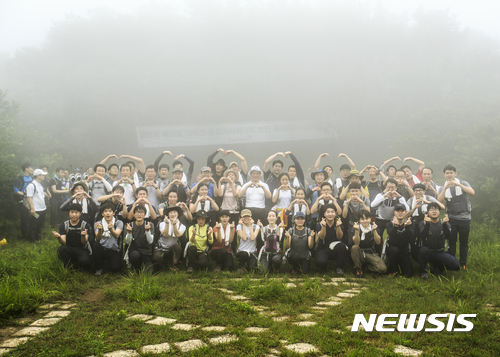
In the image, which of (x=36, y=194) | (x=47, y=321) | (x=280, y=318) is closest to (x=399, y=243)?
(x=280, y=318)

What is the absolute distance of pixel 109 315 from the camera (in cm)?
387

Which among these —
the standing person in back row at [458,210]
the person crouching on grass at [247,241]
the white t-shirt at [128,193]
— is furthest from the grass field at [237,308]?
the white t-shirt at [128,193]

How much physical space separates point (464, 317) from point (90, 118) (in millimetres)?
27942

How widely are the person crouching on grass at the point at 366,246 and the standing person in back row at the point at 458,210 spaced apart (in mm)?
1416

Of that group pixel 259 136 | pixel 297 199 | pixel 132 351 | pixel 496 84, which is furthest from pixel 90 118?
pixel 496 84

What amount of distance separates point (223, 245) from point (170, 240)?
100cm

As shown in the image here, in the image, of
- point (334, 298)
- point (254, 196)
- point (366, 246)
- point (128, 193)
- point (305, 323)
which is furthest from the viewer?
point (254, 196)

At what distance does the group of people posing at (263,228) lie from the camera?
5539mm

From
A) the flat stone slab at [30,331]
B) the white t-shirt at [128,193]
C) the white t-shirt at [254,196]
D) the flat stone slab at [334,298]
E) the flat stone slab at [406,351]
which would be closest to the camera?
the flat stone slab at [406,351]

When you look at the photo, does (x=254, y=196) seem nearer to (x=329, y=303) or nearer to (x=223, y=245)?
(x=223, y=245)

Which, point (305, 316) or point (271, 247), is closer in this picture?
point (305, 316)

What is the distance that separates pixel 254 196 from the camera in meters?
6.67

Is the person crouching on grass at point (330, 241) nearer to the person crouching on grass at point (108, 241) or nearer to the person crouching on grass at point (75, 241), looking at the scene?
the person crouching on grass at point (108, 241)

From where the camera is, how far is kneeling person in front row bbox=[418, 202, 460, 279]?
5.44 metres
